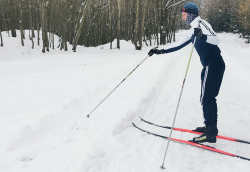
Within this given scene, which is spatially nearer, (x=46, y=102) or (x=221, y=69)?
(x=221, y=69)

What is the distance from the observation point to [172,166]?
2.76 m

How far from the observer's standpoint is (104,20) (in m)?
34.0

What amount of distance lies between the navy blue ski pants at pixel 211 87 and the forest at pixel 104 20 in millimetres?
15889

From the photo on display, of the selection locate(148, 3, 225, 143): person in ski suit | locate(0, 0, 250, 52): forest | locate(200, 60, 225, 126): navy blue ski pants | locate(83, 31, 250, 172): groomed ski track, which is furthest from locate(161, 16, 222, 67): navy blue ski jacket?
locate(0, 0, 250, 52): forest

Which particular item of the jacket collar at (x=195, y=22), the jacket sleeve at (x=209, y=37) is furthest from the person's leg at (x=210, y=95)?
the jacket collar at (x=195, y=22)

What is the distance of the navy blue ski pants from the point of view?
11.0 ft

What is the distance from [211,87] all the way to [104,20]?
33231 mm

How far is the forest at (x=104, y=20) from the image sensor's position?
779 inches

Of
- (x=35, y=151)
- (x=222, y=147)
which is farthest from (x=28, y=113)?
(x=222, y=147)

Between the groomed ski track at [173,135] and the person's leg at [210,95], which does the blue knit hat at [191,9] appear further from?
the groomed ski track at [173,135]

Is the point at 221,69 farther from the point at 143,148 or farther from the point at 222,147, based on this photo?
the point at 143,148

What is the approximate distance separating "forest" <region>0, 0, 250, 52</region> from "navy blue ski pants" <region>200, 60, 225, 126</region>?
15.9 meters

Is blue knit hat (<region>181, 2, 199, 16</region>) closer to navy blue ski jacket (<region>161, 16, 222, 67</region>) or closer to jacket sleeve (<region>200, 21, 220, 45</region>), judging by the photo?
navy blue ski jacket (<region>161, 16, 222, 67</region>)

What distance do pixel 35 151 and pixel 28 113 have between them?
1.35 m
